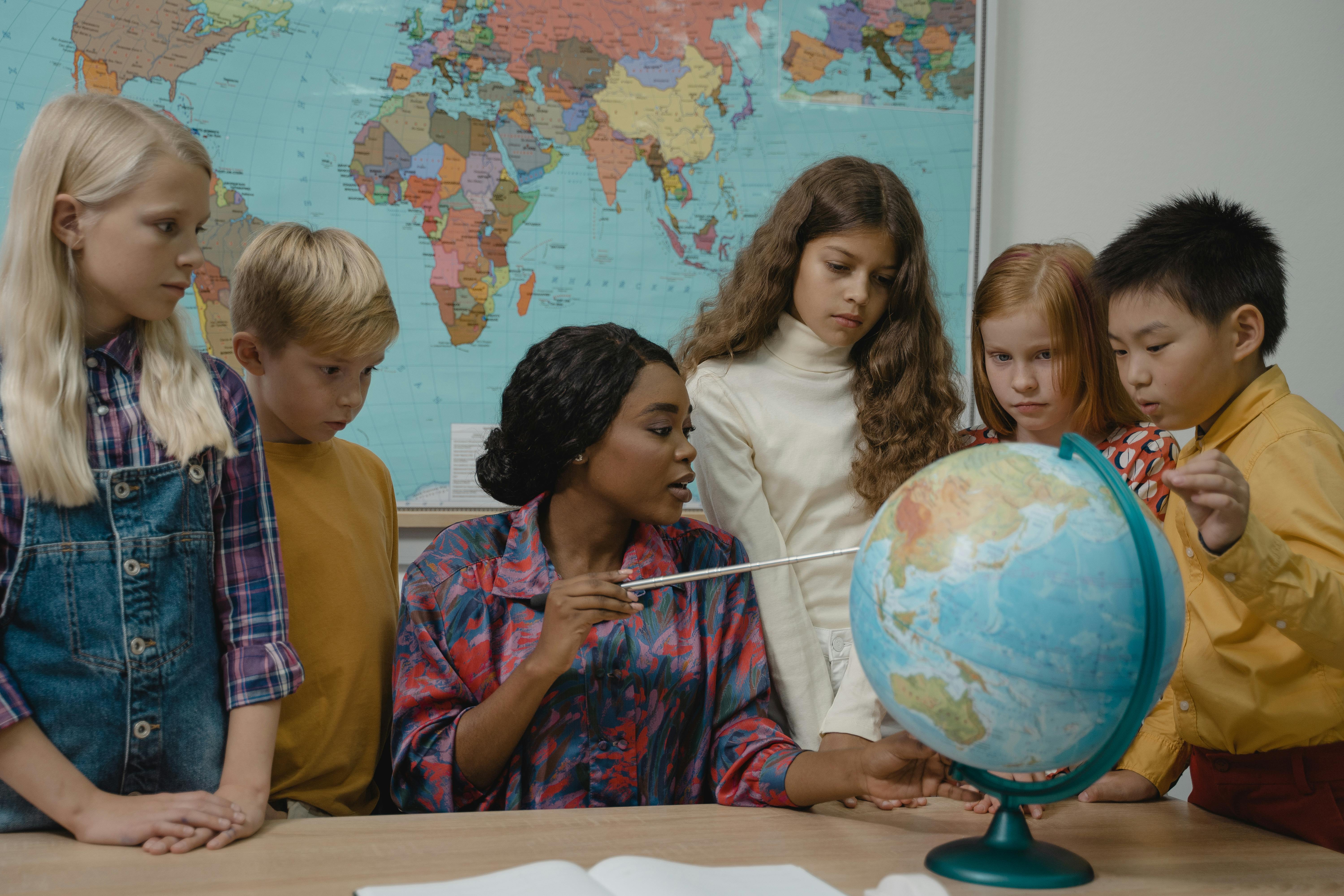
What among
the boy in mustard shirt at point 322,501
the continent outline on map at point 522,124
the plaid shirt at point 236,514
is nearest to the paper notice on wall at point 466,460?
the continent outline on map at point 522,124

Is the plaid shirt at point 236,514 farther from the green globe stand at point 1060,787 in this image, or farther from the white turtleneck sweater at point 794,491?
the green globe stand at point 1060,787

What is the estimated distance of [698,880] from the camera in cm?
100

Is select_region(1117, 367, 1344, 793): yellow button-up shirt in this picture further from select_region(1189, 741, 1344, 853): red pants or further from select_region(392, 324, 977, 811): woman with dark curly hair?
select_region(392, 324, 977, 811): woman with dark curly hair

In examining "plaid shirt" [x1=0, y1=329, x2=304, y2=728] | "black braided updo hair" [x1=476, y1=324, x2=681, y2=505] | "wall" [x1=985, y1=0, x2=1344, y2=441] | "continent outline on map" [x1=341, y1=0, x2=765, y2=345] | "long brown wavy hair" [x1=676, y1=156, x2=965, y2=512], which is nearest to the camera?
"plaid shirt" [x1=0, y1=329, x2=304, y2=728]

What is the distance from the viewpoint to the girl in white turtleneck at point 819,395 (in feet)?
5.39

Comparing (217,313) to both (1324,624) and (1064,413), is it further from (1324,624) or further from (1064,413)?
(1324,624)

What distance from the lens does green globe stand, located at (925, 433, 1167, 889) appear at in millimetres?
956

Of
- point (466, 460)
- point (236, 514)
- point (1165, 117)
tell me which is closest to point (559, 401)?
point (236, 514)

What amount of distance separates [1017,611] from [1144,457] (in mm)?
824

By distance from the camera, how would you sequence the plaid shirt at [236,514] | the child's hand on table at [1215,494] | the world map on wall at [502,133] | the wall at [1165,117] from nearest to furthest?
1. the child's hand on table at [1215,494]
2. the plaid shirt at [236,514]
3. the world map on wall at [502,133]
4. the wall at [1165,117]

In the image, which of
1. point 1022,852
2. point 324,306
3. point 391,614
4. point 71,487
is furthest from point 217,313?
point 1022,852

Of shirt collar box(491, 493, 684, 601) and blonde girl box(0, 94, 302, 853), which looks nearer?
blonde girl box(0, 94, 302, 853)

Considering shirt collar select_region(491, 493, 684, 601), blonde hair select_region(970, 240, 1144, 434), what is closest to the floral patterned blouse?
shirt collar select_region(491, 493, 684, 601)

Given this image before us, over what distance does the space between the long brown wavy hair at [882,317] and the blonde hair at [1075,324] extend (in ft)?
0.44
